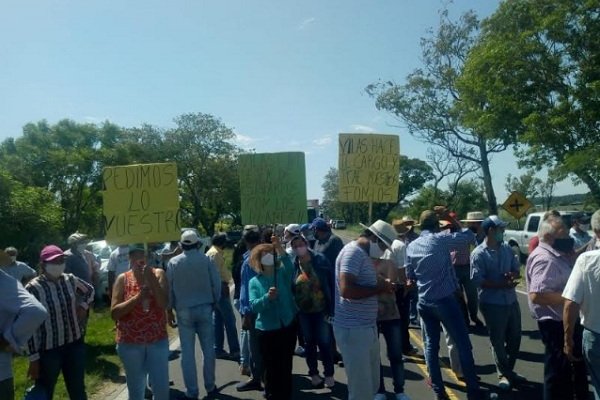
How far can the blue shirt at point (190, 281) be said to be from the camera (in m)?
6.46

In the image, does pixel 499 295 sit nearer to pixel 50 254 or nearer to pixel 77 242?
pixel 50 254

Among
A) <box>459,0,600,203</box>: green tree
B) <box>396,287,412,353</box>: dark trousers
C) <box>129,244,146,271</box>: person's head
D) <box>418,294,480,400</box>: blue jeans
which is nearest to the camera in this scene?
<box>129,244,146,271</box>: person's head

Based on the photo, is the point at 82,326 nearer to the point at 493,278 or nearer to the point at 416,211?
the point at 493,278

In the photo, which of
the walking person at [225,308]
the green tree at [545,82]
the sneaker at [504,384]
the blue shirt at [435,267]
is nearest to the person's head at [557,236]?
the blue shirt at [435,267]

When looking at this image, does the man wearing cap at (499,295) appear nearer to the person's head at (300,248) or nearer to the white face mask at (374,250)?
the white face mask at (374,250)

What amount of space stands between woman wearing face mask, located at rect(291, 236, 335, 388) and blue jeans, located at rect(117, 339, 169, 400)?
1.57 meters

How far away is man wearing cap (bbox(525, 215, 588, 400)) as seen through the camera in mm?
4871

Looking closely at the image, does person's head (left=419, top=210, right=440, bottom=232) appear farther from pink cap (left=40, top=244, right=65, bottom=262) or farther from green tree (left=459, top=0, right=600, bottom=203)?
green tree (left=459, top=0, right=600, bottom=203)

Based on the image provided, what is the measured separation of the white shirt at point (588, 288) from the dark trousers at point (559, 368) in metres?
0.68

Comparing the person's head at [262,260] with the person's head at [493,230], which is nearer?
the person's head at [262,260]

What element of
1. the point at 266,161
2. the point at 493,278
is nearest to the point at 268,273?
the point at 266,161

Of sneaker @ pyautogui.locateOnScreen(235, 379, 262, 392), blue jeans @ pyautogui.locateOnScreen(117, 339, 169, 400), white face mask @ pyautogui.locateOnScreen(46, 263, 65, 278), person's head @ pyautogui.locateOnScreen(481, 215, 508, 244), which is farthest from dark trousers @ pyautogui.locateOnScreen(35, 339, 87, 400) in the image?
person's head @ pyautogui.locateOnScreen(481, 215, 508, 244)

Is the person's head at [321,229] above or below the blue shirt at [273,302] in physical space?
above

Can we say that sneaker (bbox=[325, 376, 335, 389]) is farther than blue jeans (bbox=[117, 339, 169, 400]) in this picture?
Yes
